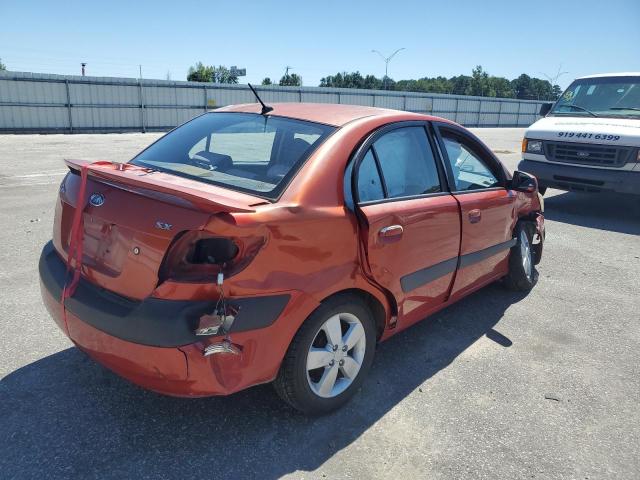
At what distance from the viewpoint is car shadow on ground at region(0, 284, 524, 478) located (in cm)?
231

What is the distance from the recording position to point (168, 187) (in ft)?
7.29

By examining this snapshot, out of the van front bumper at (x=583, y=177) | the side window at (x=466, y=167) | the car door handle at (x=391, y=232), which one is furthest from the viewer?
the van front bumper at (x=583, y=177)

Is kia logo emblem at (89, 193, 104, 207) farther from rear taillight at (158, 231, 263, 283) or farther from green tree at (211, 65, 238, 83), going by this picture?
green tree at (211, 65, 238, 83)

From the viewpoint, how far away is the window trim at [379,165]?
2.69 m

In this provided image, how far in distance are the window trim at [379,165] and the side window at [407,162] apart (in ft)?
0.07

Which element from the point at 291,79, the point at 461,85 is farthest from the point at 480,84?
the point at 291,79

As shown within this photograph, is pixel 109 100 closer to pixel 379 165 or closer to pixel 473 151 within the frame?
pixel 473 151

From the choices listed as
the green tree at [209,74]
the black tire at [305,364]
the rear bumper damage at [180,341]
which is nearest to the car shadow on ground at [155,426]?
the black tire at [305,364]

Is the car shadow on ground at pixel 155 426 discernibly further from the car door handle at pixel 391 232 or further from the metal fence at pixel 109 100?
the metal fence at pixel 109 100

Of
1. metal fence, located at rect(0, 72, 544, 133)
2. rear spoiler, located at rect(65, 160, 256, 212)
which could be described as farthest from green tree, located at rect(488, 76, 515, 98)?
rear spoiler, located at rect(65, 160, 256, 212)

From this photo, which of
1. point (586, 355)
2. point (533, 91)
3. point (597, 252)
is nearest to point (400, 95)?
point (597, 252)

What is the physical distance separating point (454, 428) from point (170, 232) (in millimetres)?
1791

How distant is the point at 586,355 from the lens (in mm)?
3621

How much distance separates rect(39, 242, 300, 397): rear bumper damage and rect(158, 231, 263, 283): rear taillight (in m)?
0.12
